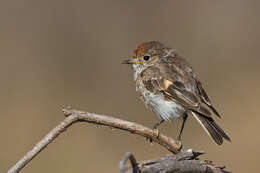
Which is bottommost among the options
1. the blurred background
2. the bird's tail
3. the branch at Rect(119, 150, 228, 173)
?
the branch at Rect(119, 150, 228, 173)

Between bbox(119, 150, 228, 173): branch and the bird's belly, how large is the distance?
2193mm

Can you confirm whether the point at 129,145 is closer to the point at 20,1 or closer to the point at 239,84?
the point at 239,84

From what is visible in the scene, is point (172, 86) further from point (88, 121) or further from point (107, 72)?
point (107, 72)

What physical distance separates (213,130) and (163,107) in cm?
77

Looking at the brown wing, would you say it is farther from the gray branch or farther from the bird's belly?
the gray branch

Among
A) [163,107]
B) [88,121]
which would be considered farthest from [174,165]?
[163,107]

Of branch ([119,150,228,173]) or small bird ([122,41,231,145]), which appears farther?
small bird ([122,41,231,145])

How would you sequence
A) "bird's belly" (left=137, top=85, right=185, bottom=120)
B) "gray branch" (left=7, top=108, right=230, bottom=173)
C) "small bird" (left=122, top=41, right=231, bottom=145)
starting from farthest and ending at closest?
"bird's belly" (left=137, top=85, right=185, bottom=120), "small bird" (left=122, top=41, right=231, bottom=145), "gray branch" (left=7, top=108, right=230, bottom=173)

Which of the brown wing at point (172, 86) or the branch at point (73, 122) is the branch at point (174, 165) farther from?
the brown wing at point (172, 86)

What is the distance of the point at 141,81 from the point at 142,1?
191 inches

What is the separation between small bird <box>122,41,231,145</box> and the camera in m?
4.84

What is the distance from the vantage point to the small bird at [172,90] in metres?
4.84

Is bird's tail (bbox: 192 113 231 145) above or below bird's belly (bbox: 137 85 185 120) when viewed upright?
below

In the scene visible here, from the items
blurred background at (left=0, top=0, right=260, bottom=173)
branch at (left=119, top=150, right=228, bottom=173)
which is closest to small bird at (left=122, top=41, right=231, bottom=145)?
branch at (left=119, top=150, right=228, bottom=173)
